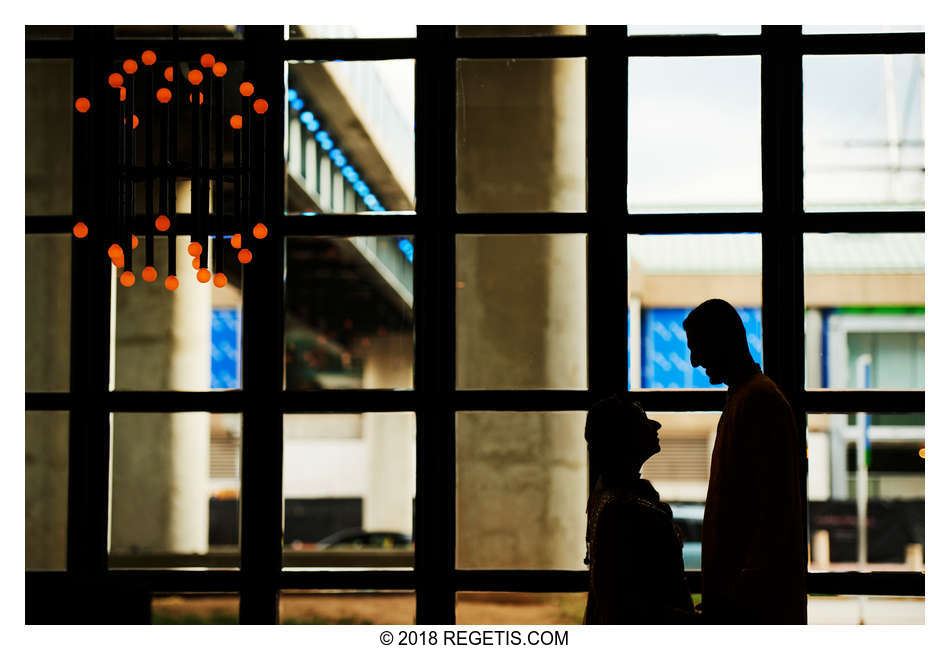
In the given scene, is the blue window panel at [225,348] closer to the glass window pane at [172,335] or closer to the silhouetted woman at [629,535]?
the glass window pane at [172,335]

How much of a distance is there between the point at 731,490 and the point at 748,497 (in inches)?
1.7

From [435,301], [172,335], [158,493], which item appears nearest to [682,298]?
[435,301]

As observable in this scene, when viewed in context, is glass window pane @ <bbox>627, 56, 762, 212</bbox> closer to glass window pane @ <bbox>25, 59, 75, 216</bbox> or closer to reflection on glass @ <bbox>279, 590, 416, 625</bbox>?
reflection on glass @ <bbox>279, 590, 416, 625</bbox>

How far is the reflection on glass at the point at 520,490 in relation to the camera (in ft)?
10.4

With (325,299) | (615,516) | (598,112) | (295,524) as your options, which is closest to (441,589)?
(615,516)

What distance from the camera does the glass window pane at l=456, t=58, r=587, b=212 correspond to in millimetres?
3186

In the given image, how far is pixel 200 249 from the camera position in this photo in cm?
295

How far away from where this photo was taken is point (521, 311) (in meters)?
3.22

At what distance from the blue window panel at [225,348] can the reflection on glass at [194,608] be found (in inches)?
26.7

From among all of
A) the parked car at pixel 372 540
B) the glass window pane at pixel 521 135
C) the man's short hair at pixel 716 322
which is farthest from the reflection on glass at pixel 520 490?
the parked car at pixel 372 540

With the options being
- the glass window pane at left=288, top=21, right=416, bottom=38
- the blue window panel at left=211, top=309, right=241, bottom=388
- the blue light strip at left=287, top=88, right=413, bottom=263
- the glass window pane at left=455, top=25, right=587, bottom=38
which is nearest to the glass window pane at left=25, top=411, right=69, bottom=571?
the blue window panel at left=211, top=309, right=241, bottom=388

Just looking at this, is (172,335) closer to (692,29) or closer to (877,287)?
(692,29)

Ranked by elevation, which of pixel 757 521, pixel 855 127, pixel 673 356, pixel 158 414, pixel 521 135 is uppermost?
pixel 855 127
